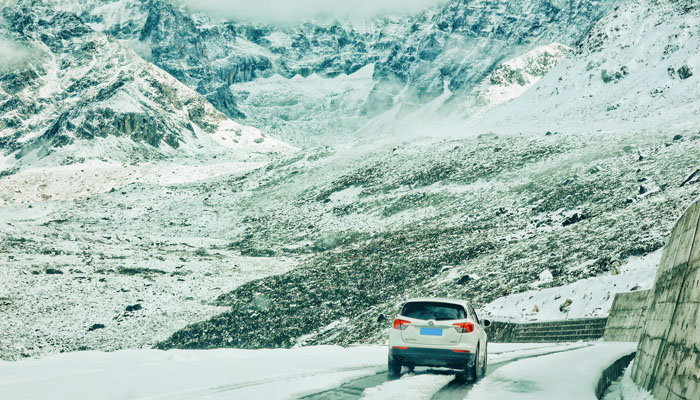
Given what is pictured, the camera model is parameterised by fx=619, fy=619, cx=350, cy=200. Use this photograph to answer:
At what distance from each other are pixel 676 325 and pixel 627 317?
14.6 m

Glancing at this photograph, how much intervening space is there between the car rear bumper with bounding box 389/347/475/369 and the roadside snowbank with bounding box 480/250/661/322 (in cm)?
1404

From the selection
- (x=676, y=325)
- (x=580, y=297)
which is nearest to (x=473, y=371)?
(x=676, y=325)

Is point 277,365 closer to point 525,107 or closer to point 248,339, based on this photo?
point 248,339

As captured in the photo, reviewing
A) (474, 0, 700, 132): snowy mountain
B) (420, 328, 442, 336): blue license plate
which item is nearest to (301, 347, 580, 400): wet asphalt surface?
(420, 328, 442, 336): blue license plate

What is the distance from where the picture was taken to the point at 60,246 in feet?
210

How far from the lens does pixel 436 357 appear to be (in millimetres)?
12641

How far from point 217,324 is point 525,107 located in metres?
82.6

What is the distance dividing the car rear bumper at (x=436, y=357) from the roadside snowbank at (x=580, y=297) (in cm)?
1404

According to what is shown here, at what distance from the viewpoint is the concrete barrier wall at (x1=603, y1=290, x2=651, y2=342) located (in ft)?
65.3

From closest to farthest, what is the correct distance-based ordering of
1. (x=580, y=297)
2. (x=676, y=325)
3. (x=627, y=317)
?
1. (x=676, y=325)
2. (x=627, y=317)
3. (x=580, y=297)

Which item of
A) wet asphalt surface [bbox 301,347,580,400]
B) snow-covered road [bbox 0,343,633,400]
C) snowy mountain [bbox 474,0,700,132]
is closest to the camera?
snow-covered road [bbox 0,343,633,400]

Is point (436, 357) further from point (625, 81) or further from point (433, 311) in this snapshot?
point (625, 81)

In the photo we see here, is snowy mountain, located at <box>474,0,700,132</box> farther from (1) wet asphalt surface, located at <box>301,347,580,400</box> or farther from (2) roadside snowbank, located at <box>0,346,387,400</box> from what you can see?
(2) roadside snowbank, located at <box>0,346,387,400</box>

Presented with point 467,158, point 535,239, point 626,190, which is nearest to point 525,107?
point 467,158
